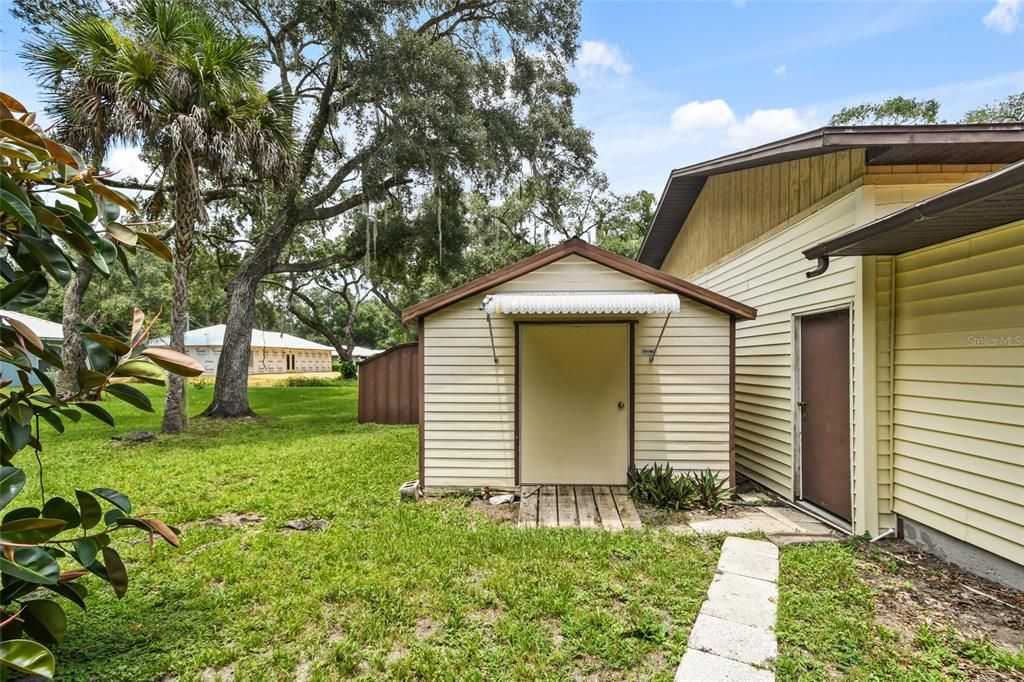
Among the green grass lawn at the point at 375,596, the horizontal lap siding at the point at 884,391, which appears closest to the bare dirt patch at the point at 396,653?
the green grass lawn at the point at 375,596

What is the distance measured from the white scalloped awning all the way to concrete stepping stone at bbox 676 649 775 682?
10.2 feet

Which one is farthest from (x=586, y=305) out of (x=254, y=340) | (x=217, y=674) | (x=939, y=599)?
(x=254, y=340)

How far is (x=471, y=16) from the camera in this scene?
13188 mm

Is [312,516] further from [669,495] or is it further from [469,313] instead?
[669,495]

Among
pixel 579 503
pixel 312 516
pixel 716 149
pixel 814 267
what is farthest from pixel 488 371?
pixel 716 149

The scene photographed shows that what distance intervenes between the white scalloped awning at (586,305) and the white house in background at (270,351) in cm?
2386

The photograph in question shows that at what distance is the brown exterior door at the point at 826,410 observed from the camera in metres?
4.68

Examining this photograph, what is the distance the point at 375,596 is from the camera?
11.4ft

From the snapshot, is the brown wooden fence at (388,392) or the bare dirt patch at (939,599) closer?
the bare dirt patch at (939,599)

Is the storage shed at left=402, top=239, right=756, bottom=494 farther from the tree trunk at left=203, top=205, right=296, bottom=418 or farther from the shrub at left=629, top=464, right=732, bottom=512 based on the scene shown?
the tree trunk at left=203, top=205, right=296, bottom=418

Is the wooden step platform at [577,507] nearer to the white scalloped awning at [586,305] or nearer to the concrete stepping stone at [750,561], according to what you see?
the concrete stepping stone at [750,561]

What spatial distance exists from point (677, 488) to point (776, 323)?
2.43 m

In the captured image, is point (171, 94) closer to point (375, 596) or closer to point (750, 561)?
point (375, 596)

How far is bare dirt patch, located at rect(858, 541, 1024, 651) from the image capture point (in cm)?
306
